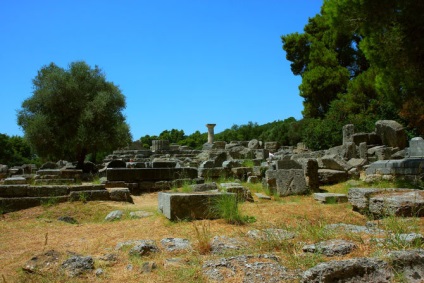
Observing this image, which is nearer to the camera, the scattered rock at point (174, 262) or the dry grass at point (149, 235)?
the dry grass at point (149, 235)

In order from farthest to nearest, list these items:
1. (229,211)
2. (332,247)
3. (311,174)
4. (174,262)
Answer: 1. (311,174)
2. (229,211)
3. (174,262)
4. (332,247)

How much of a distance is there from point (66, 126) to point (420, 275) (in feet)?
66.6

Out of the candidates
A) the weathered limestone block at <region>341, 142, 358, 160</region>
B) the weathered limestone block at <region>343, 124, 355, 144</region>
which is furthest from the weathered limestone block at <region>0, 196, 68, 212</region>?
the weathered limestone block at <region>343, 124, 355, 144</region>

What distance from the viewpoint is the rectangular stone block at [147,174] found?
12828 millimetres

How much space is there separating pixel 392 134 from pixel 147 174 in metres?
12.9

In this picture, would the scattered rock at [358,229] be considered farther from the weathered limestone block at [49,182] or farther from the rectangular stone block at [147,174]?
the weathered limestone block at [49,182]

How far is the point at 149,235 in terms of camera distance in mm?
6004

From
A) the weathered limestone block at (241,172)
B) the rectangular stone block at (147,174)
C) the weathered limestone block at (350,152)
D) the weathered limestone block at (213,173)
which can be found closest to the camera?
the rectangular stone block at (147,174)

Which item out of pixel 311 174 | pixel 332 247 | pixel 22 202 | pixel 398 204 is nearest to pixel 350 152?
pixel 311 174

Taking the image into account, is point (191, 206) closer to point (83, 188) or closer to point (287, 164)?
point (83, 188)

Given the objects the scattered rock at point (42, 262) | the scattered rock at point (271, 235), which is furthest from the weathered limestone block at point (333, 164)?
the scattered rock at point (42, 262)

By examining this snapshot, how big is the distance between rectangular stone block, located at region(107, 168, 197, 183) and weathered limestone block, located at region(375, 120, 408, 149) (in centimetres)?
1130

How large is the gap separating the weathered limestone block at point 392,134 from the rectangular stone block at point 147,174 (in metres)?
11.3

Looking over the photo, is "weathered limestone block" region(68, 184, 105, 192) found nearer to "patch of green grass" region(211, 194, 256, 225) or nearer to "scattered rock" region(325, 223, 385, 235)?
"patch of green grass" region(211, 194, 256, 225)
